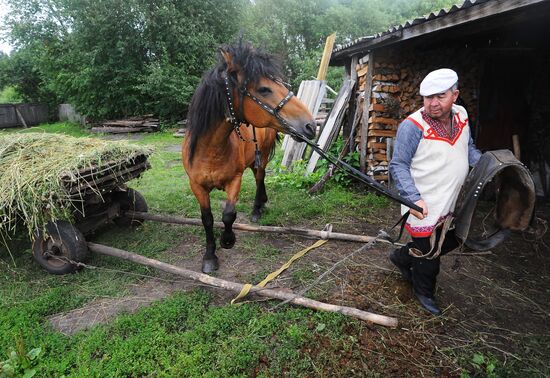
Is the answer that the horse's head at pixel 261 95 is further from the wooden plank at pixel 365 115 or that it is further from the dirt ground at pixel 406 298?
the wooden plank at pixel 365 115

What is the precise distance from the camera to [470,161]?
103 inches

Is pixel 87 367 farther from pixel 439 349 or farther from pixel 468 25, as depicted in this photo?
pixel 468 25

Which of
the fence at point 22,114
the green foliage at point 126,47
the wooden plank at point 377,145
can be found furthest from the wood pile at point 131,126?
the wooden plank at point 377,145

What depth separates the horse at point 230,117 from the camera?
2.65 meters

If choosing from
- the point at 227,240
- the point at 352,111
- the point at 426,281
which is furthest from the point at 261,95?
the point at 352,111

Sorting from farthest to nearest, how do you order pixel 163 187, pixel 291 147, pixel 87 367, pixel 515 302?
1. pixel 291 147
2. pixel 163 187
3. pixel 515 302
4. pixel 87 367

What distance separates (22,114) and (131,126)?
10.2 meters

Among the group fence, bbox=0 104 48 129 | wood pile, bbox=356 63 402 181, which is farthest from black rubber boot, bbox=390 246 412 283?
fence, bbox=0 104 48 129

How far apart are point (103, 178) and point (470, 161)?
3530 millimetres

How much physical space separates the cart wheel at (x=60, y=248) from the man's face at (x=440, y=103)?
144 inches

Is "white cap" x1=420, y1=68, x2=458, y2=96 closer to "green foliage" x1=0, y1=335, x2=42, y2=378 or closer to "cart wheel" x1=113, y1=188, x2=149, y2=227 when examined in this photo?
"green foliage" x1=0, y1=335, x2=42, y2=378

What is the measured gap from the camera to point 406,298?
3051mm

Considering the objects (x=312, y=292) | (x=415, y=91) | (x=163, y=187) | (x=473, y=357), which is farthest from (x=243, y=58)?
(x=163, y=187)

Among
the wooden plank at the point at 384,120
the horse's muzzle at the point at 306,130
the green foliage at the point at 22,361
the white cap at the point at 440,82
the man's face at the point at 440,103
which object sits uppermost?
the white cap at the point at 440,82
